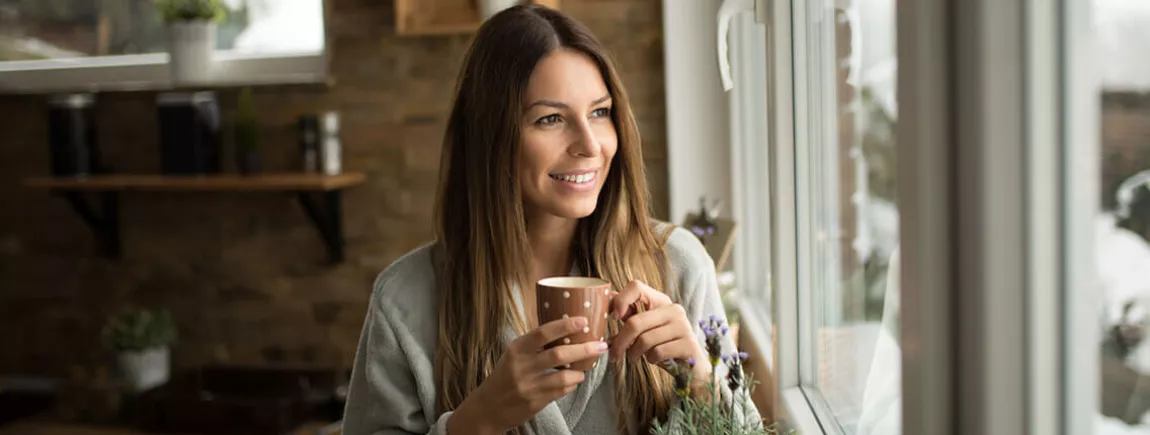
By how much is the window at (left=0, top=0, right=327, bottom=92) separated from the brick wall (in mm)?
73

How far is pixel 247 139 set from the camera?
10.1ft

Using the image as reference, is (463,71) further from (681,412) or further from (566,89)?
(681,412)

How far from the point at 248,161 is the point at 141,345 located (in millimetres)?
681

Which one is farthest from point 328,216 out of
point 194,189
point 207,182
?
point 194,189

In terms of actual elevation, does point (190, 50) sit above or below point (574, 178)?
above

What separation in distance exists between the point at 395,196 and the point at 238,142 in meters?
0.49

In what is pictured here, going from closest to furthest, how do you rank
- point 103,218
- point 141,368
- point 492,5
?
point 492,5 → point 141,368 → point 103,218

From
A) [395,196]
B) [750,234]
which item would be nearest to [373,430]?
[750,234]

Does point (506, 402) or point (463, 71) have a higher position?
point (463, 71)

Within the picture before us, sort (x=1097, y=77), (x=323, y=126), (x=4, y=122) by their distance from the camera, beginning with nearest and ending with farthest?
1. (x=1097, y=77)
2. (x=323, y=126)
3. (x=4, y=122)

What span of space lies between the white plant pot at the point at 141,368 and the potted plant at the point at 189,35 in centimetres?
84

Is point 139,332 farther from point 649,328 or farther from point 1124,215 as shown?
point 1124,215

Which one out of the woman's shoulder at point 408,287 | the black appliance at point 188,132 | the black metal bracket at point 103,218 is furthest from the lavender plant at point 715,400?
the black metal bracket at point 103,218

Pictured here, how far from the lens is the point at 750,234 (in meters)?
2.11
